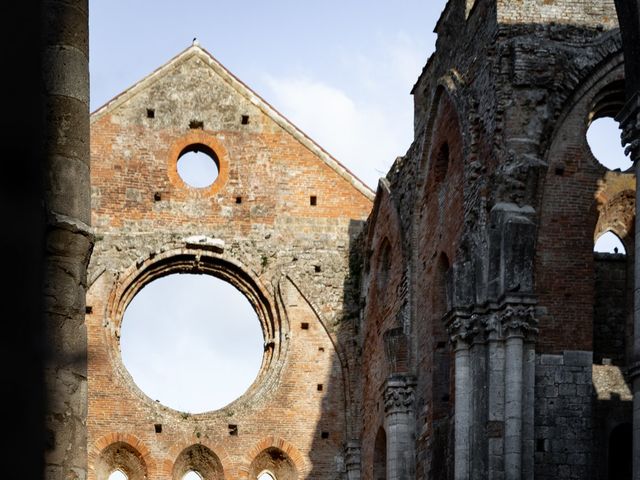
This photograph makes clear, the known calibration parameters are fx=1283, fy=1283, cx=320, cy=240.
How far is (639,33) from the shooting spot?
1068 centimetres

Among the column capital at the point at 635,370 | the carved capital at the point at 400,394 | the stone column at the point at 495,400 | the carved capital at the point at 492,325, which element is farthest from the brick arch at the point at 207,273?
the column capital at the point at 635,370

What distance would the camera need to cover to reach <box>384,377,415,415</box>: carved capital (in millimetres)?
17859

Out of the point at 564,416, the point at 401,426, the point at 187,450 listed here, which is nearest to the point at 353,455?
the point at 187,450

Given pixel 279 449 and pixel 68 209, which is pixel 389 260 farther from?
pixel 68 209

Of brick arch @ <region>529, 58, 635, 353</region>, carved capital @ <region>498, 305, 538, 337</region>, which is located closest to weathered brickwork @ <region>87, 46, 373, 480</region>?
brick arch @ <region>529, 58, 635, 353</region>

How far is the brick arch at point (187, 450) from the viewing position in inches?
825

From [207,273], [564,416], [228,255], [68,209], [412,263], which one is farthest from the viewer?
[207,273]

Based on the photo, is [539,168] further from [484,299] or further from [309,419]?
[309,419]

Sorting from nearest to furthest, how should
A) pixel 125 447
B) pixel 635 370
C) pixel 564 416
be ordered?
1. pixel 635 370
2. pixel 564 416
3. pixel 125 447

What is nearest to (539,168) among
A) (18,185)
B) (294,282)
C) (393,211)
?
(393,211)

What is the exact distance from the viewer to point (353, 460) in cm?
2103

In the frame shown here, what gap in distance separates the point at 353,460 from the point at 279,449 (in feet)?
4.19

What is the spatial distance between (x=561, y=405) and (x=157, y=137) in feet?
35.9

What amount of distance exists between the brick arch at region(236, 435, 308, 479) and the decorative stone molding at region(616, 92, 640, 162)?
1167 centimetres
